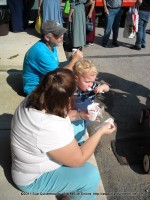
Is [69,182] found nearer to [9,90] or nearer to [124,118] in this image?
[124,118]

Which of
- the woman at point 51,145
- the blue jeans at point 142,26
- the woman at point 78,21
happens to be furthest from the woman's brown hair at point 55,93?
the blue jeans at point 142,26

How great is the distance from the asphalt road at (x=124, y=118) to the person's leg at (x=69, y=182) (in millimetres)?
692

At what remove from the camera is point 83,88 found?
3295 mm

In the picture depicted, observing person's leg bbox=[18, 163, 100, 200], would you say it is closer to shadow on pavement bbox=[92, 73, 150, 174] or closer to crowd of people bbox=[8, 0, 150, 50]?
shadow on pavement bbox=[92, 73, 150, 174]

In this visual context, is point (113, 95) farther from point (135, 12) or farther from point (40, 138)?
point (40, 138)

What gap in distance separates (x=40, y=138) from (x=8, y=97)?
2419 millimetres

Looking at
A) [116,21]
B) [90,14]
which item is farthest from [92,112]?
[116,21]

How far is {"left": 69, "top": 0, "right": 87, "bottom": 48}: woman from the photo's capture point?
6.55 metres

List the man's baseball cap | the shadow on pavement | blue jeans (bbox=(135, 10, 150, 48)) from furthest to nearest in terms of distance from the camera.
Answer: blue jeans (bbox=(135, 10, 150, 48))
the man's baseball cap
the shadow on pavement

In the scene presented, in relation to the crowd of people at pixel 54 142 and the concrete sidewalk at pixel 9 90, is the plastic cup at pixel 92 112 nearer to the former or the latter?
the crowd of people at pixel 54 142

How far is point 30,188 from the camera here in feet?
8.40

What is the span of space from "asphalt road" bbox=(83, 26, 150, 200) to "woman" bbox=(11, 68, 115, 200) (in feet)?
2.69

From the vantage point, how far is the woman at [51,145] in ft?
7.20

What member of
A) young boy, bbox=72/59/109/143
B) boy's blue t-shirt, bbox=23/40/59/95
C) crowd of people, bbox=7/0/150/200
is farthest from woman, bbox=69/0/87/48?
crowd of people, bbox=7/0/150/200
